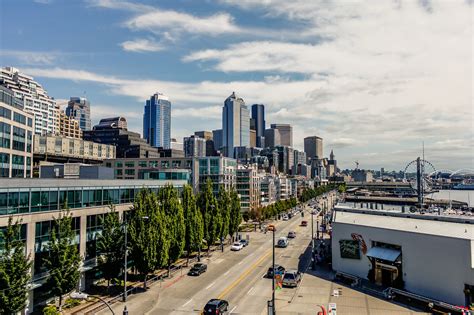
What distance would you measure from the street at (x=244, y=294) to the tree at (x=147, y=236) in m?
3.55

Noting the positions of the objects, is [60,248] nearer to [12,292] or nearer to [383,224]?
[12,292]

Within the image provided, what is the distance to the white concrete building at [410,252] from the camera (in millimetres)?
36500

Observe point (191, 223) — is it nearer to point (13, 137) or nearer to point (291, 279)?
point (291, 279)

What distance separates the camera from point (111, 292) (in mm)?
41219

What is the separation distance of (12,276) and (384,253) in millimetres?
38566

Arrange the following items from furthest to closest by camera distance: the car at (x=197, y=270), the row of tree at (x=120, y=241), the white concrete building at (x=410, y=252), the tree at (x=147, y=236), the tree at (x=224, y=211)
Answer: the tree at (x=224, y=211) < the car at (x=197, y=270) < the tree at (x=147, y=236) < the white concrete building at (x=410, y=252) < the row of tree at (x=120, y=241)

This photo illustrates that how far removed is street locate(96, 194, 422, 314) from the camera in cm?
3616

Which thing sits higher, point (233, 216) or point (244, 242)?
point (233, 216)

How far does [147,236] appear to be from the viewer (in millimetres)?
40594

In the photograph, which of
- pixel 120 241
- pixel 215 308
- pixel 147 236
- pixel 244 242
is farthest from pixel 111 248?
pixel 244 242

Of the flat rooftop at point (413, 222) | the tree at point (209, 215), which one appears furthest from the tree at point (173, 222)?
the flat rooftop at point (413, 222)

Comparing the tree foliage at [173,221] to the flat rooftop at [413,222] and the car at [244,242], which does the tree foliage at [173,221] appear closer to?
the flat rooftop at [413,222]

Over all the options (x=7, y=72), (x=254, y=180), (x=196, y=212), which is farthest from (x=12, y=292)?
(x=7, y=72)

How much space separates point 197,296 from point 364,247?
22550 mm
